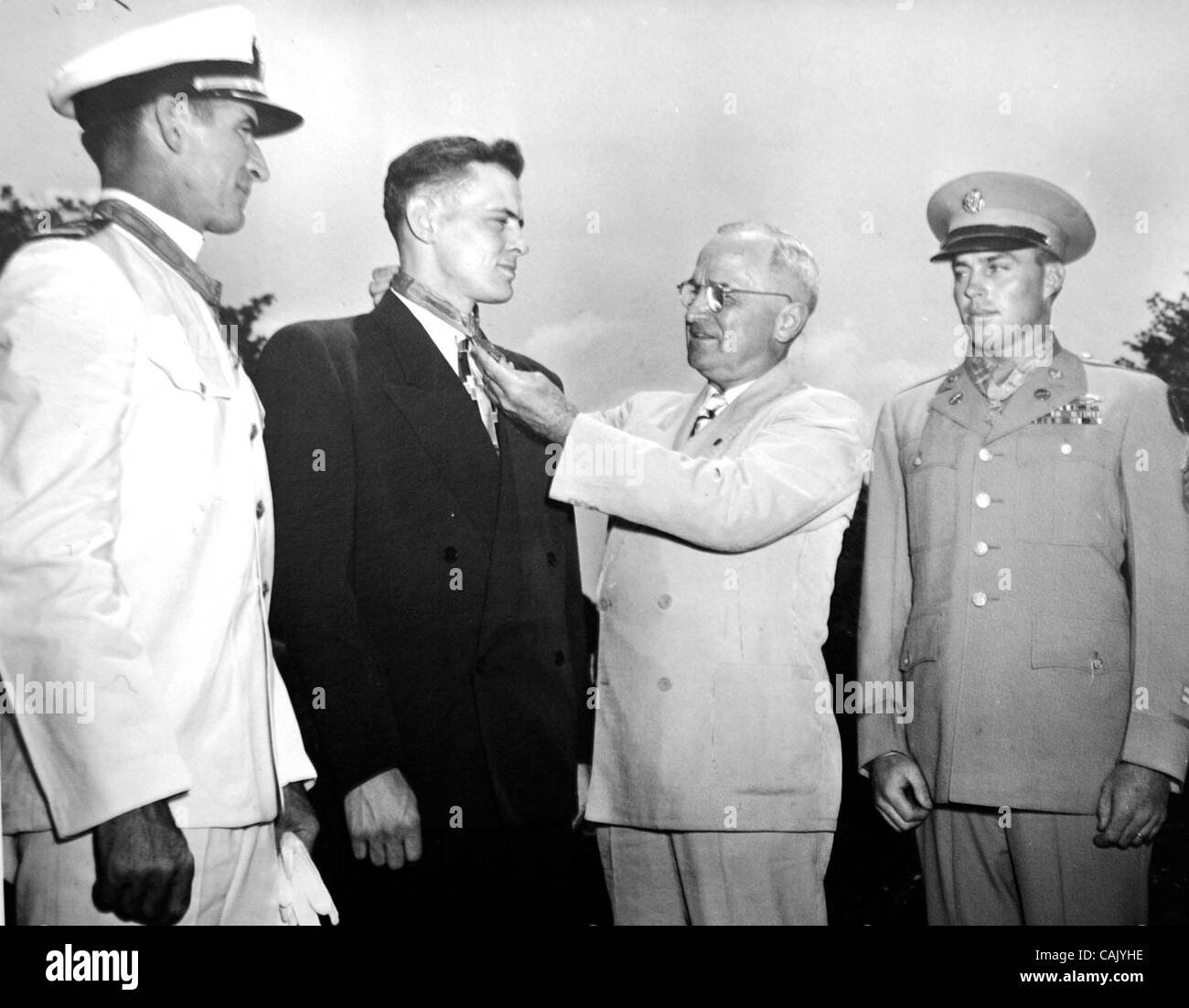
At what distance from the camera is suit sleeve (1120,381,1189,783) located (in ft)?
11.8

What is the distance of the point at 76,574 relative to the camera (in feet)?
9.98

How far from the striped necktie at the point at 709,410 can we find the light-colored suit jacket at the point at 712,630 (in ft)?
0.37

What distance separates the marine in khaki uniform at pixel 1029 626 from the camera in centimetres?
358

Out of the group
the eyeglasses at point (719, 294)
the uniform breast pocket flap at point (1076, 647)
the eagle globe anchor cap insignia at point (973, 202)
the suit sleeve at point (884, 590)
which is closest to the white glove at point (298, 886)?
the suit sleeve at point (884, 590)

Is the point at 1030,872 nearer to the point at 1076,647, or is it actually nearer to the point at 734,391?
the point at 1076,647

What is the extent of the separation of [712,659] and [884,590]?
0.50 m

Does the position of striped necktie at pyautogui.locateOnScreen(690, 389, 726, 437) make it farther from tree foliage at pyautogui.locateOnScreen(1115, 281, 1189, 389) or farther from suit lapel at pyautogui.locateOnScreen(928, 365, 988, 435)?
tree foliage at pyautogui.locateOnScreen(1115, 281, 1189, 389)

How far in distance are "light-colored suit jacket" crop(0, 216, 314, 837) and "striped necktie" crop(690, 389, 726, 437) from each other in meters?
1.10

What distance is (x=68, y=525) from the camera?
10.1ft

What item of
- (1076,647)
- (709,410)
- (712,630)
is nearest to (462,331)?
(709,410)

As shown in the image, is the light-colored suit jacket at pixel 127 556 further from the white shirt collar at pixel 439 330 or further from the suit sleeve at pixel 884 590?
the suit sleeve at pixel 884 590

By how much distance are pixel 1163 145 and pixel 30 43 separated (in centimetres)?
297

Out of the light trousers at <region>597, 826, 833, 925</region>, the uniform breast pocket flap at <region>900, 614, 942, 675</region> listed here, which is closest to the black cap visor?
the uniform breast pocket flap at <region>900, 614, 942, 675</region>

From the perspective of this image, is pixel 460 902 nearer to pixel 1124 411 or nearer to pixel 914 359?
pixel 914 359
